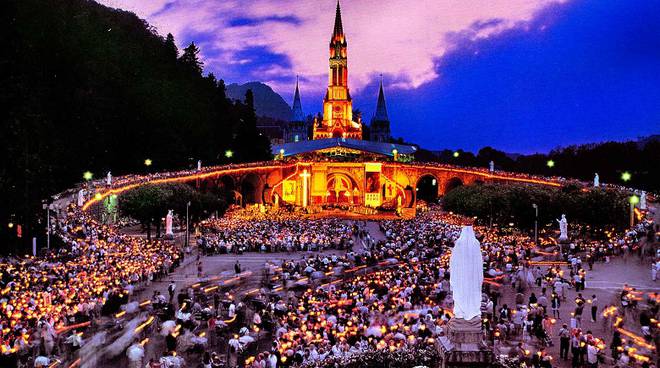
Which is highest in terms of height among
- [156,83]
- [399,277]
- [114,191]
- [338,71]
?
[338,71]

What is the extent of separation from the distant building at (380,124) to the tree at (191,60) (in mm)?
60811

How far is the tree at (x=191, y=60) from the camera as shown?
100625 mm

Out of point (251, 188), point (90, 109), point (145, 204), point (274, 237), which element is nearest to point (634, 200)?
point (274, 237)

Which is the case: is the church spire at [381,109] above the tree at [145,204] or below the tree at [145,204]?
above

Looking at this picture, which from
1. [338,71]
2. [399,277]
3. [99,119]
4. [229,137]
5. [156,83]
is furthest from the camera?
[338,71]

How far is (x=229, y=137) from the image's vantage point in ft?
317

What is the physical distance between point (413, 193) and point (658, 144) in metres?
32.7

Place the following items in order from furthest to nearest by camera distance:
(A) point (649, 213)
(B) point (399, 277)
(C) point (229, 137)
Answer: (C) point (229, 137) → (A) point (649, 213) → (B) point (399, 277)

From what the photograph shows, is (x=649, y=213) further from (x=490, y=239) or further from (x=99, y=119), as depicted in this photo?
(x=99, y=119)

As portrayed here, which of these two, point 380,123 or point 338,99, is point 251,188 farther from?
point 380,123

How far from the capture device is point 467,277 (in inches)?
413

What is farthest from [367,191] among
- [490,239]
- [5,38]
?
[5,38]

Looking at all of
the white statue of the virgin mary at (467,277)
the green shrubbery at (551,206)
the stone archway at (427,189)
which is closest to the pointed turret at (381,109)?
the stone archway at (427,189)

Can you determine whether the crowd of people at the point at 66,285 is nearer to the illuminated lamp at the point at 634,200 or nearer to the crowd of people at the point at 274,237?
the crowd of people at the point at 274,237
